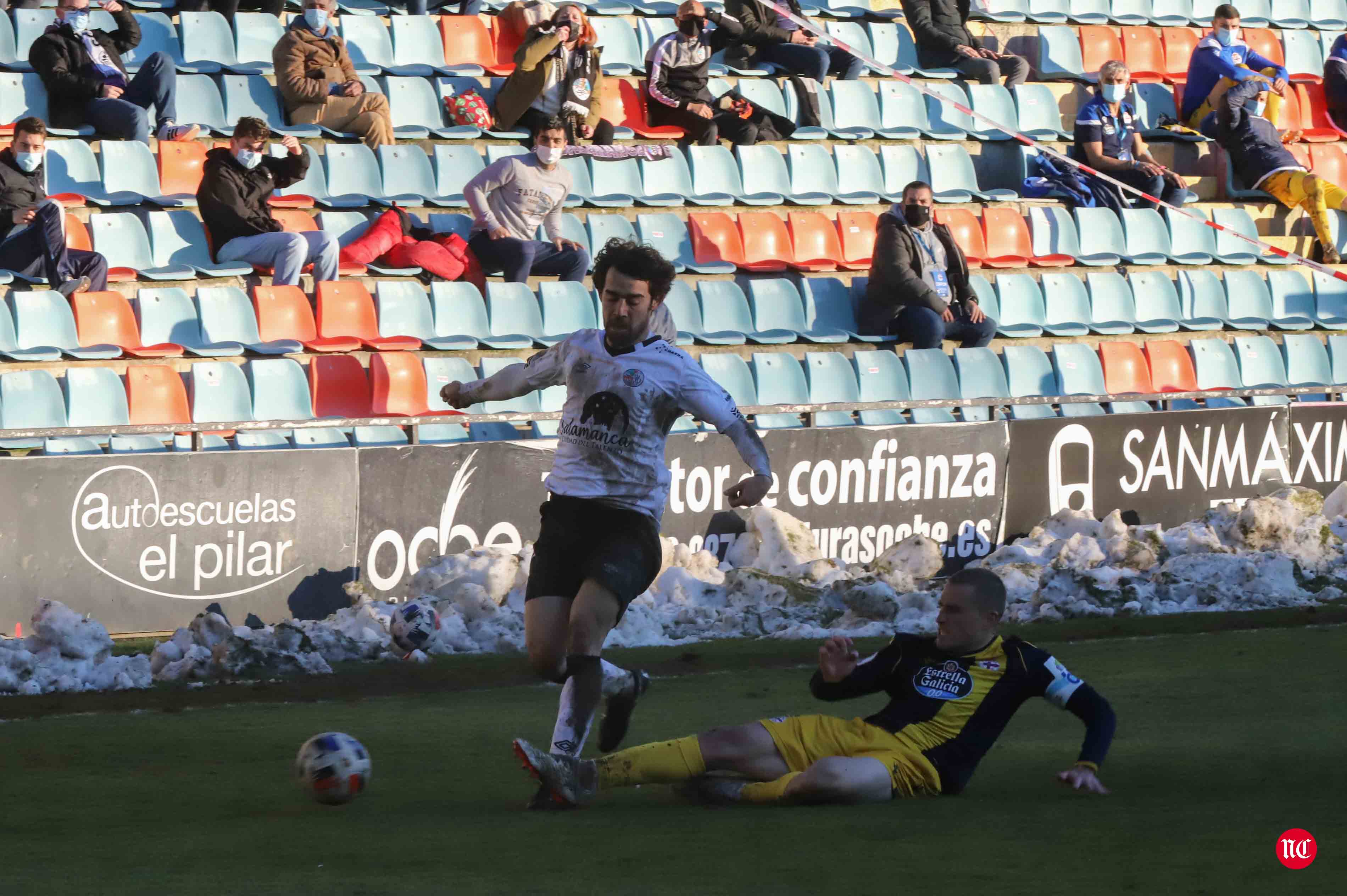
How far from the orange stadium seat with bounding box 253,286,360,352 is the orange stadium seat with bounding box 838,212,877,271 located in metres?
4.99

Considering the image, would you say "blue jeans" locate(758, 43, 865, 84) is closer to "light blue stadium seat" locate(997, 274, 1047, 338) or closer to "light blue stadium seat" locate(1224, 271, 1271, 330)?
"light blue stadium seat" locate(997, 274, 1047, 338)

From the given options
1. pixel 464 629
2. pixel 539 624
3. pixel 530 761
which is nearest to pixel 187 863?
pixel 530 761

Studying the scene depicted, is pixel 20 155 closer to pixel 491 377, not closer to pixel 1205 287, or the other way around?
pixel 491 377

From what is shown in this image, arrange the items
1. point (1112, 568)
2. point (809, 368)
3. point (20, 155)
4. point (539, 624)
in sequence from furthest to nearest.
A: point (809, 368), point (20, 155), point (1112, 568), point (539, 624)

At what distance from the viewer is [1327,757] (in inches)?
246

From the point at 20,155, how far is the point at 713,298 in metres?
5.61

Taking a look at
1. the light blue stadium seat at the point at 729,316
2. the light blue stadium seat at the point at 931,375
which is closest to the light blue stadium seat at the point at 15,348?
the light blue stadium seat at the point at 729,316

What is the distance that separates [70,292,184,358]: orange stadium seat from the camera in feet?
41.2

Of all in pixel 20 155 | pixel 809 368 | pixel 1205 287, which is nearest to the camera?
pixel 20 155

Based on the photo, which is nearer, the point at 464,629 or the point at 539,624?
the point at 539,624

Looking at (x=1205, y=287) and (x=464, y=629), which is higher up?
(x=1205, y=287)

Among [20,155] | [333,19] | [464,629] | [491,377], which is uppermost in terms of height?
[333,19]

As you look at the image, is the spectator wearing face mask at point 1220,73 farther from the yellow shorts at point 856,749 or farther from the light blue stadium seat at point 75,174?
the yellow shorts at point 856,749

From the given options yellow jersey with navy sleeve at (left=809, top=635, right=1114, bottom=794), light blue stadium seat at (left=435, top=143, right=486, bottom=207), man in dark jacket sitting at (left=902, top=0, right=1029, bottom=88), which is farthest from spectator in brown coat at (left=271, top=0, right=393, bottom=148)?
yellow jersey with navy sleeve at (left=809, top=635, right=1114, bottom=794)
